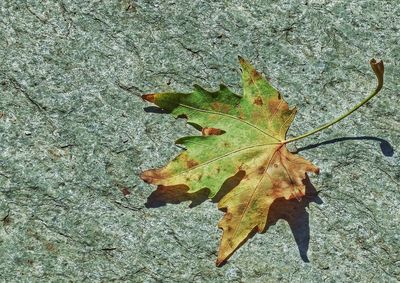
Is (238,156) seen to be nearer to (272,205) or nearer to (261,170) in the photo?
(261,170)

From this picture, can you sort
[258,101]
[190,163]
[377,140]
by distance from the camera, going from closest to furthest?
[190,163], [258,101], [377,140]

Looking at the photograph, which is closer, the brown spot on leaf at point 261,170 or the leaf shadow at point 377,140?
the brown spot on leaf at point 261,170

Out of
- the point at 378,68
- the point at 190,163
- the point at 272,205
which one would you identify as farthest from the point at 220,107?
the point at 378,68

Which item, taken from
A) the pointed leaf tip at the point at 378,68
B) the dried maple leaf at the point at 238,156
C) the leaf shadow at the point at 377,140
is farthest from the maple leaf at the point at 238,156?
the pointed leaf tip at the point at 378,68

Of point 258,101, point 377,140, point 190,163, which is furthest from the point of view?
point 377,140

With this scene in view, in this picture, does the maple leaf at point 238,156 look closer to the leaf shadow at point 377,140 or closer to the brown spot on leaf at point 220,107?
the brown spot on leaf at point 220,107

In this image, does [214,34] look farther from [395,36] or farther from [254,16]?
[395,36]
